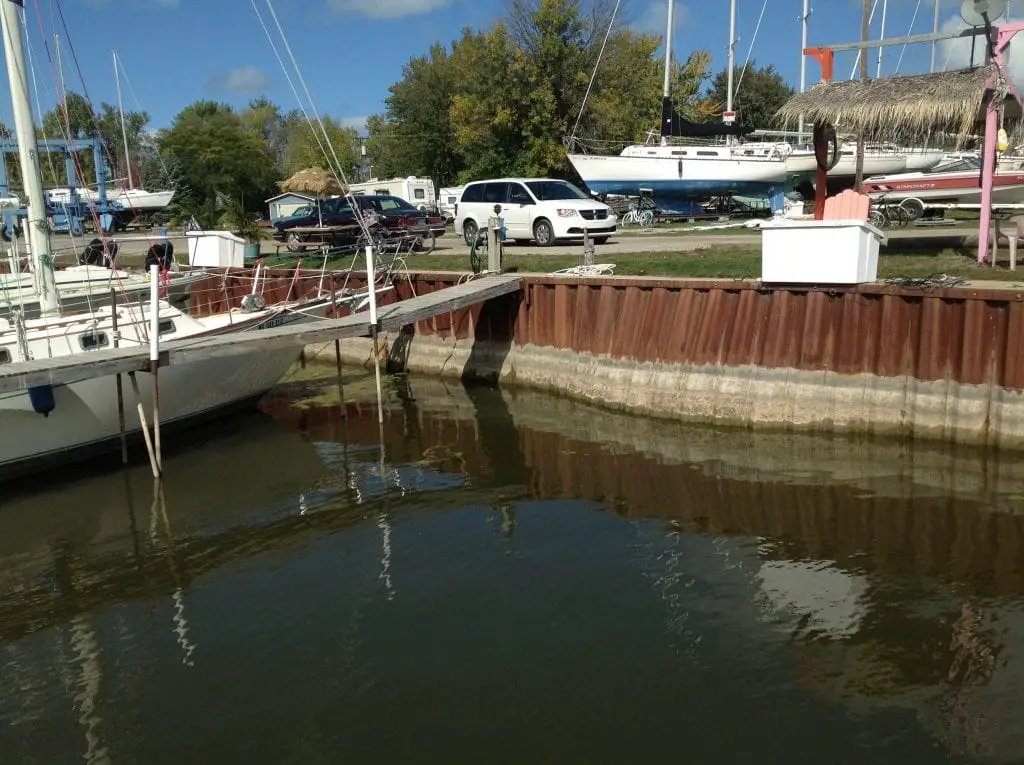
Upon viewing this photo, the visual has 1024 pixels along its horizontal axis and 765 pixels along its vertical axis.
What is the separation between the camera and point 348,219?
25.6 meters

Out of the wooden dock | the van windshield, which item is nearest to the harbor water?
the wooden dock

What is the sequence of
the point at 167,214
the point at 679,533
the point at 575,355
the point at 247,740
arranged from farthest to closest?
the point at 167,214
the point at 575,355
the point at 679,533
the point at 247,740

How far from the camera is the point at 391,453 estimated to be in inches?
523

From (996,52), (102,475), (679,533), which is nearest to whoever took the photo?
(679,533)

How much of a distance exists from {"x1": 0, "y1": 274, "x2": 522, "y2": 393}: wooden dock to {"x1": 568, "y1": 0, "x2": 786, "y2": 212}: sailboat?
1795 cm

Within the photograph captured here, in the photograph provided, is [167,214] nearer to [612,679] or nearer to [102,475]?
[102,475]

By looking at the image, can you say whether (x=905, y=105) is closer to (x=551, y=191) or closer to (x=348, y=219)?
(x=551, y=191)

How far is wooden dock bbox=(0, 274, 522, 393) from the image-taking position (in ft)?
35.6

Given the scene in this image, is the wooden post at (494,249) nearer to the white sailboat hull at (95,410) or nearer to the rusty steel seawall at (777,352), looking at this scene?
the rusty steel seawall at (777,352)

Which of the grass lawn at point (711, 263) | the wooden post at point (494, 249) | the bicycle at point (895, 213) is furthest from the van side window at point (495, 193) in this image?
the bicycle at point (895, 213)

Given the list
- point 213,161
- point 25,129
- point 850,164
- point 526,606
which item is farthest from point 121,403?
point 213,161

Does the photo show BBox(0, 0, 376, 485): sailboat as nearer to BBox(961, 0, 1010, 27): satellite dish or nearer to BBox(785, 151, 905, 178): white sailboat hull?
BBox(961, 0, 1010, 27): satellite dish

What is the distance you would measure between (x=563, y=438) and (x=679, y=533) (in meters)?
3.98

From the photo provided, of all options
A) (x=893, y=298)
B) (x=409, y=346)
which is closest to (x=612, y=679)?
(x=893, y=298)
